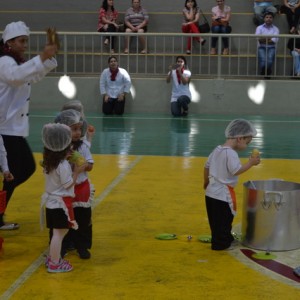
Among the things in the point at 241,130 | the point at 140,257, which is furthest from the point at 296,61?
the point at 140,257

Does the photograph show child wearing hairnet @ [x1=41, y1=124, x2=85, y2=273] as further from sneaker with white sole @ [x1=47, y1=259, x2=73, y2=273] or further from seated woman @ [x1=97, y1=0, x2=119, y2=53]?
seated woman @ [x1=97, y1=0, x2=119, y2=53]

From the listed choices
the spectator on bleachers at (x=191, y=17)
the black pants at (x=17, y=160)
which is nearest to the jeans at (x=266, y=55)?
the spectator on bleachers at (x=191, y=17)

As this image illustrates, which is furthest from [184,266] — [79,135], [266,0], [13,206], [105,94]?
[266,0]

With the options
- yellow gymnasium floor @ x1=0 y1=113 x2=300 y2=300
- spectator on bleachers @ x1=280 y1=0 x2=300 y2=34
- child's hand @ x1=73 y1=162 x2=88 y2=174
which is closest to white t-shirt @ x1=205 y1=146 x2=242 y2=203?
yellow gymnasium floor @ x1=0 y1=113 x2=300 y2=300

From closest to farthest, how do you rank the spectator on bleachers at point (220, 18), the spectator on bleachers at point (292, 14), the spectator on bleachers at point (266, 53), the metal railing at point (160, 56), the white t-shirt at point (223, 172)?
the white t-shirt at point (223, 172) < the spectator on bleachers at point (266, 53) < the metal railing at point (160, 56) < the spectator on bleachers at point (220, 18) < the spectator on bleachers at point (292, 14)

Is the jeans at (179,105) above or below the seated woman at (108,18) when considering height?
below

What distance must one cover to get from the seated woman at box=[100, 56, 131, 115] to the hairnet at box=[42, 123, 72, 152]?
11725 mm

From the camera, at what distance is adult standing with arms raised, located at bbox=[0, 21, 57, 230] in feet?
19.2

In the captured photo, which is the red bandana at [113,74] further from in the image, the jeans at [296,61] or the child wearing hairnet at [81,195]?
the child wearing hairnet at [81,195]

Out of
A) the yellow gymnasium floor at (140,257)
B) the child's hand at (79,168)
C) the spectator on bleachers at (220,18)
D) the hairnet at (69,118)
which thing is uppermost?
the spectator on bleachers at (220,18)

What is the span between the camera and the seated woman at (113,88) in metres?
17.2

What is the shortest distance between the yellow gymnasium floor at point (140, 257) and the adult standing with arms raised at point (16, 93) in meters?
Answer: 0.64

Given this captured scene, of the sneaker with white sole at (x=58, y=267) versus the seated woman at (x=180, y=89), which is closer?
the sneaker with white sole at (x=58, y=267)

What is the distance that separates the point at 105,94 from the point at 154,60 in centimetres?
202
